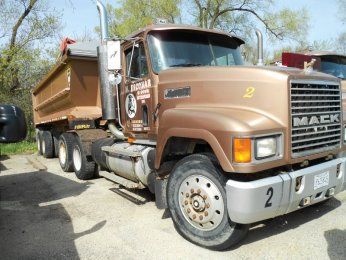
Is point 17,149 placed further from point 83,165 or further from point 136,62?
point 136,62

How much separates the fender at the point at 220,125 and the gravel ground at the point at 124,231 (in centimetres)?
117

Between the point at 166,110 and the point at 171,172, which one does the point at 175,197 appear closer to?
the point at 171,172

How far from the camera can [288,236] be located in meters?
4.50

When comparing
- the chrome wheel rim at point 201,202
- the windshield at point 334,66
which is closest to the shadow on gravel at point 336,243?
the chrome wheel rim at point 201,202

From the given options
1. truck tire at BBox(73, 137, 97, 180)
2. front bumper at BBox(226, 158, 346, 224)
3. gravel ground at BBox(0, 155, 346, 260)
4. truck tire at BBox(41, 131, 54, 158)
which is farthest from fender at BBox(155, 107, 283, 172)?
truck tire at BBox(41, 131, 54, 158)

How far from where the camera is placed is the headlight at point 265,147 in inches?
148

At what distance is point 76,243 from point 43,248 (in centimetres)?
37

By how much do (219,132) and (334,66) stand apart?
8269 millimetres

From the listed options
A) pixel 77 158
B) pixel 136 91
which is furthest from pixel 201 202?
pixel 77 158

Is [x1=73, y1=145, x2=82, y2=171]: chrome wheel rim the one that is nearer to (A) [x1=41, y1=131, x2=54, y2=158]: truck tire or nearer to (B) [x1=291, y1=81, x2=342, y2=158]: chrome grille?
(A) [x1=41, y1=131, x2=54, y2=158]: truck tire

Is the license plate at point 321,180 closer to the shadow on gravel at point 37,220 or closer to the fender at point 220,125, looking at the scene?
the fender at point 220,125

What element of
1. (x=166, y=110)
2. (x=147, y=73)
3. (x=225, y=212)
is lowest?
(x=225, y=212)

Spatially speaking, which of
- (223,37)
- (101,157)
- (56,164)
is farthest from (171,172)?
(56,164)

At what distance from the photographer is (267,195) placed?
3.77 meters
